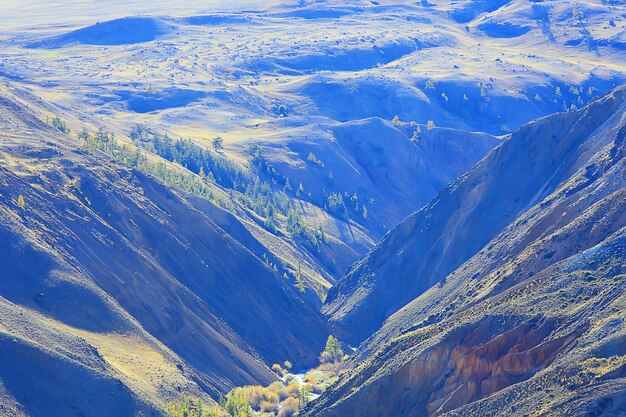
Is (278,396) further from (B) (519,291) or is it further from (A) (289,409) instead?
(B) (519,291)

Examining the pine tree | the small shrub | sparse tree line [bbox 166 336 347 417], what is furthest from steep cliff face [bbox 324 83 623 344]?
the pine tree

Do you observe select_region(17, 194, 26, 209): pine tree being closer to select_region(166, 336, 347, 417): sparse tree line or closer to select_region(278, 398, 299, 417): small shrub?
select_region(166, 336, 347, 417): sparse tree line

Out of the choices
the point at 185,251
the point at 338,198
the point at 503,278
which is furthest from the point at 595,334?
the point at 338,198

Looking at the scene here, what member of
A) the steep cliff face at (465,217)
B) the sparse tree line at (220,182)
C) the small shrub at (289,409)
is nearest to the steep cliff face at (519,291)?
the steep cliff face at (465,217)

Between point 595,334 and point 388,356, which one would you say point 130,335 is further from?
point 595,334

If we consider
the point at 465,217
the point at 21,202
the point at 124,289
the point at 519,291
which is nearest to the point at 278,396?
the point at 124,289
